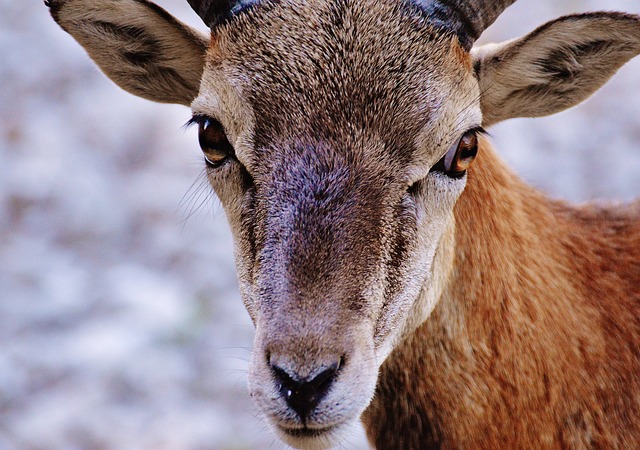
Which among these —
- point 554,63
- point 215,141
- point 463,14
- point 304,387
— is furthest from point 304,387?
point 554,63

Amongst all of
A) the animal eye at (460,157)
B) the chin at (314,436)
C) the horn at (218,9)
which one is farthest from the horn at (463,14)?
the chin at (314,436)

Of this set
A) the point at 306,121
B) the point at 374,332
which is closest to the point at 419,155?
the point at 306,121

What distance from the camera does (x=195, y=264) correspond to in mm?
10383

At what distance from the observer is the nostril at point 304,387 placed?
367 cm

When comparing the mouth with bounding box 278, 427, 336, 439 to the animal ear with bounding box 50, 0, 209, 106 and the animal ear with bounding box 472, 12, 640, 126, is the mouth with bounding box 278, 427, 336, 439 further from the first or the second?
the animal ear with bounding box 50, 0, 209, 106

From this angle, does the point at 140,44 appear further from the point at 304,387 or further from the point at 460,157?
the point at 304,387

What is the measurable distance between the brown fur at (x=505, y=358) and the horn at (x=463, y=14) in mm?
825

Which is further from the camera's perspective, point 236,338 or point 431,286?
point 236,338

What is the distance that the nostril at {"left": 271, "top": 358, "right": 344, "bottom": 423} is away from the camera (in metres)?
3.67

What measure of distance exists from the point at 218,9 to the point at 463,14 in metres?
1.34

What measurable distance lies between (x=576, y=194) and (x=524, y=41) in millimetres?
7121

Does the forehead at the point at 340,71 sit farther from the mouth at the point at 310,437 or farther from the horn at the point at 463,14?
the mouth at the point at 310,437

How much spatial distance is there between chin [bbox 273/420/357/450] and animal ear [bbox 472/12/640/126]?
2078 mm

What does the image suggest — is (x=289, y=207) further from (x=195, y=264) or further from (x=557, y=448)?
(x=195, y=264)
